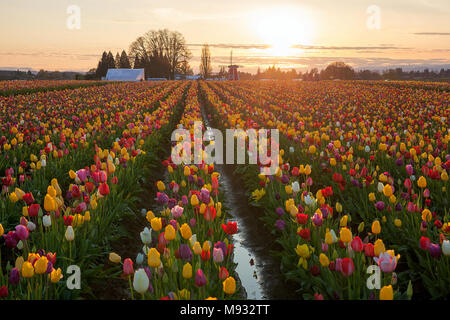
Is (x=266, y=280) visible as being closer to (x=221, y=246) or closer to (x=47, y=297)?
(x=221, y=246)

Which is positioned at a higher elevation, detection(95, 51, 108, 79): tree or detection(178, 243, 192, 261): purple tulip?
detection(95, 51, 108, 79): tree

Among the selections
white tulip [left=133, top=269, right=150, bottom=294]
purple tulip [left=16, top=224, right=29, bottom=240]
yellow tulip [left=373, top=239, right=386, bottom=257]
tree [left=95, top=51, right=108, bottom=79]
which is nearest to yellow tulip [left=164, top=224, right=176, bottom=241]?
white tulip [left=133, top=269, right=150, bottom=294]

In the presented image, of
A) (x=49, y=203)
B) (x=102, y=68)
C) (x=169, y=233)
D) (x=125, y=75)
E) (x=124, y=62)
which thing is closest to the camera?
(x=169, y=233)

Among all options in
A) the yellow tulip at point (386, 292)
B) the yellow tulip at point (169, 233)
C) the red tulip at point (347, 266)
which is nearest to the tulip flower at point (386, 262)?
the red tulip at point (347, 266)

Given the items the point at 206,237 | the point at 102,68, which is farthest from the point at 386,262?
the point at 102,68

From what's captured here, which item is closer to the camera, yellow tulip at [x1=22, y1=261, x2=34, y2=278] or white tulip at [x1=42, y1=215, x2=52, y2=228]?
yellow tulip at [x1=22, y1=261, x2=34, y2=278]

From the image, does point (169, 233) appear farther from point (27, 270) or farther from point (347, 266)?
point (347, 266)

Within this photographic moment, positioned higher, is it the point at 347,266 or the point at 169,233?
the point at 169,233

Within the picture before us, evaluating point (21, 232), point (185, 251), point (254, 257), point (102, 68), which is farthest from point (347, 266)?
point (102, 68)

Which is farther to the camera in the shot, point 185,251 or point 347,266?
point 185,251

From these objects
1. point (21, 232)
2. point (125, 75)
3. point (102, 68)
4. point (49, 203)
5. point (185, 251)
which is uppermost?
point (102, 68)

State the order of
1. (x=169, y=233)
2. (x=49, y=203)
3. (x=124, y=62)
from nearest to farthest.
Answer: (x=169, y=233), (x=49, y=203), (x=124, y=62)

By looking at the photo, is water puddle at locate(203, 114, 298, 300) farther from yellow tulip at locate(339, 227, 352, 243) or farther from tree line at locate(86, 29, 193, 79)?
tree line at locate(86, 29, 193, 79)
